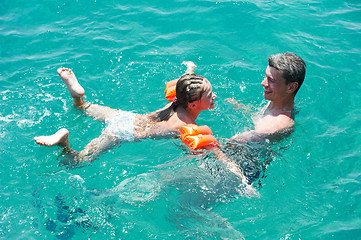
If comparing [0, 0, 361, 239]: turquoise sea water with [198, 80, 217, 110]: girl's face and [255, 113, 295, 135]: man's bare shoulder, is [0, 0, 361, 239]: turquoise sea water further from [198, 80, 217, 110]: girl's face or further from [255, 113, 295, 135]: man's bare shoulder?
[198, 80, 217, 110]: girl's face

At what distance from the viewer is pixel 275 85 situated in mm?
5199

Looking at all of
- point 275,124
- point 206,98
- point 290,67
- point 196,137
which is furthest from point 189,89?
point 290,67

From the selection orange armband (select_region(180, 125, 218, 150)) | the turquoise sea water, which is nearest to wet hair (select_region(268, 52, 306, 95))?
the turquoise sea water

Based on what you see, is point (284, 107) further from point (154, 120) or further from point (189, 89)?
point (154, 120)

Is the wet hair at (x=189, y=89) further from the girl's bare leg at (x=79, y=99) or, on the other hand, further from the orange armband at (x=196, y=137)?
the girl's bare leg at (x=79, y=99)

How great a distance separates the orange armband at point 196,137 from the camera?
4932 mm

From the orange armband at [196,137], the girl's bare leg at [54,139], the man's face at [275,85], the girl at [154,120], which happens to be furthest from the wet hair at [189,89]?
the girl's bare leg at [54,139]

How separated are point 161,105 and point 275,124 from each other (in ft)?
8.10

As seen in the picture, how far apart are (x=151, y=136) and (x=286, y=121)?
216cm

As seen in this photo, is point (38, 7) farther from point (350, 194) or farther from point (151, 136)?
point (350, 194)

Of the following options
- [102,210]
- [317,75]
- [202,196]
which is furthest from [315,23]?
[102,210]

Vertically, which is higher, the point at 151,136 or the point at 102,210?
the point at 151,136

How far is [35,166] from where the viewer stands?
5605 mm

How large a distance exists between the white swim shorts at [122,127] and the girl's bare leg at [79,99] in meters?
0.28
